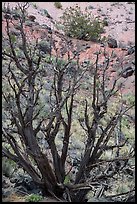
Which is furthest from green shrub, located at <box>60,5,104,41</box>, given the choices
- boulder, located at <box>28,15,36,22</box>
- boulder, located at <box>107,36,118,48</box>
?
boulder, located at <box>28,15,36,22</box>

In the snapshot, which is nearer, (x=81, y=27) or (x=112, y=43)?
(x=112, y=43)

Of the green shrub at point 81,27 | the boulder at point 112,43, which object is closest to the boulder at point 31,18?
the green shrub at point 81,27

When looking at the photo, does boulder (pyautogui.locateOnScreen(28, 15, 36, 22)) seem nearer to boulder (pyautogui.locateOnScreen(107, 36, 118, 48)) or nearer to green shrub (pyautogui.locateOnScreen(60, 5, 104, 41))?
green shrub (pyautogui.locateOnScreen(60, 5, 104, 41))

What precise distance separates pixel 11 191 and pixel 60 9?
32.6 m

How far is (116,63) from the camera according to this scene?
27156 millimetres

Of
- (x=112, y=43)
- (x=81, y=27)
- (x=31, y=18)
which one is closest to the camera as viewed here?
(x=112, y=43)

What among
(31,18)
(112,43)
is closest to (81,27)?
(112,43)

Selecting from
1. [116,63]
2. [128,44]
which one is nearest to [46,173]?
[116,63]

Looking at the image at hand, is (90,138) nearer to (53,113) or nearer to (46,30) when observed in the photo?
(53,113)

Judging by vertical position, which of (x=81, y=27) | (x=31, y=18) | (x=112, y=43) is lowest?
(x=112, y=43)

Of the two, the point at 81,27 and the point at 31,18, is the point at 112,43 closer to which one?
the point at 81,27

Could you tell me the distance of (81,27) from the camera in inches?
1276

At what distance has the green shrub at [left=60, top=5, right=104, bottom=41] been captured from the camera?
31484mm

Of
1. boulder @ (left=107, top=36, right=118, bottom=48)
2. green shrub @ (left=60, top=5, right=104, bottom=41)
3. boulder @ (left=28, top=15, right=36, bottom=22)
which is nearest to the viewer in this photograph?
boulder @ (left=107, top=36, right=118, bottom=48)
